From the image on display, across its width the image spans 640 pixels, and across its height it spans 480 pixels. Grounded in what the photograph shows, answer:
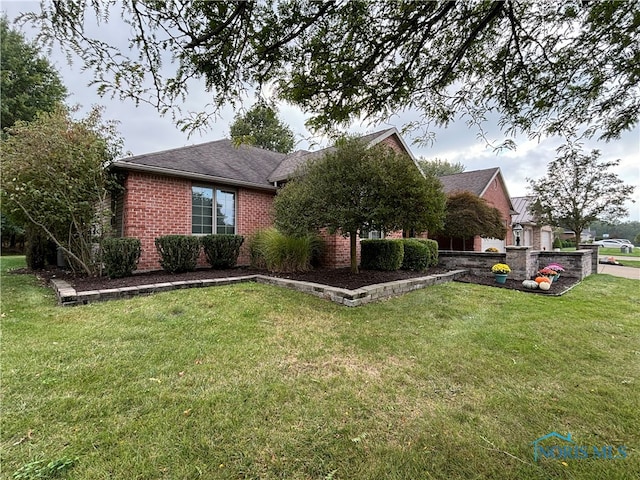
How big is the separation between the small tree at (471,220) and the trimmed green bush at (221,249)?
9776 millimetres

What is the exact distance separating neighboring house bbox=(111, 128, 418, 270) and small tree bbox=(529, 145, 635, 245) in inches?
378

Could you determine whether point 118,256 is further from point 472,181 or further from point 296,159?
point 472,181

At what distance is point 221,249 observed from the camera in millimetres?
8602

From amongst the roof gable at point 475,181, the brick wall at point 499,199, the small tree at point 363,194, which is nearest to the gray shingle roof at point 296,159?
the small tree at point 363,194

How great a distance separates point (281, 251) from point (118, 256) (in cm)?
390

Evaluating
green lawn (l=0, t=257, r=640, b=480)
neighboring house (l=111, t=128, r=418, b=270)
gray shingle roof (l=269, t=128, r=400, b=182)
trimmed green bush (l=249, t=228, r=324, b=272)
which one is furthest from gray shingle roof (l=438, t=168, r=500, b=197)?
green lawn (l=0, t=257, r=640, b=480)

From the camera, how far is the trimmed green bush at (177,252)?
739 centimetres

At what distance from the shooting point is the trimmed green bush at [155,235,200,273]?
739 cm

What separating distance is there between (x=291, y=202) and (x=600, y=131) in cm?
539

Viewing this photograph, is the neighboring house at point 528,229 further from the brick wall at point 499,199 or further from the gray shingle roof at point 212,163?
the gray shingle roof at point 212,163

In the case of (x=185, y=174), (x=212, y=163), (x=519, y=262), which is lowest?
(x=519, y=262)

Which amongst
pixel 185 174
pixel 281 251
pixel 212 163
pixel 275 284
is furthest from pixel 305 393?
pixel 212 163

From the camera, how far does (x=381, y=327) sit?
4.46 meters

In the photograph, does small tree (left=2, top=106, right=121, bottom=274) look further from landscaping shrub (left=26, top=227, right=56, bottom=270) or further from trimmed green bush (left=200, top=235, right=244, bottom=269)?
landscaping shrub (left=26, top=227, right=56, bottom=270)
